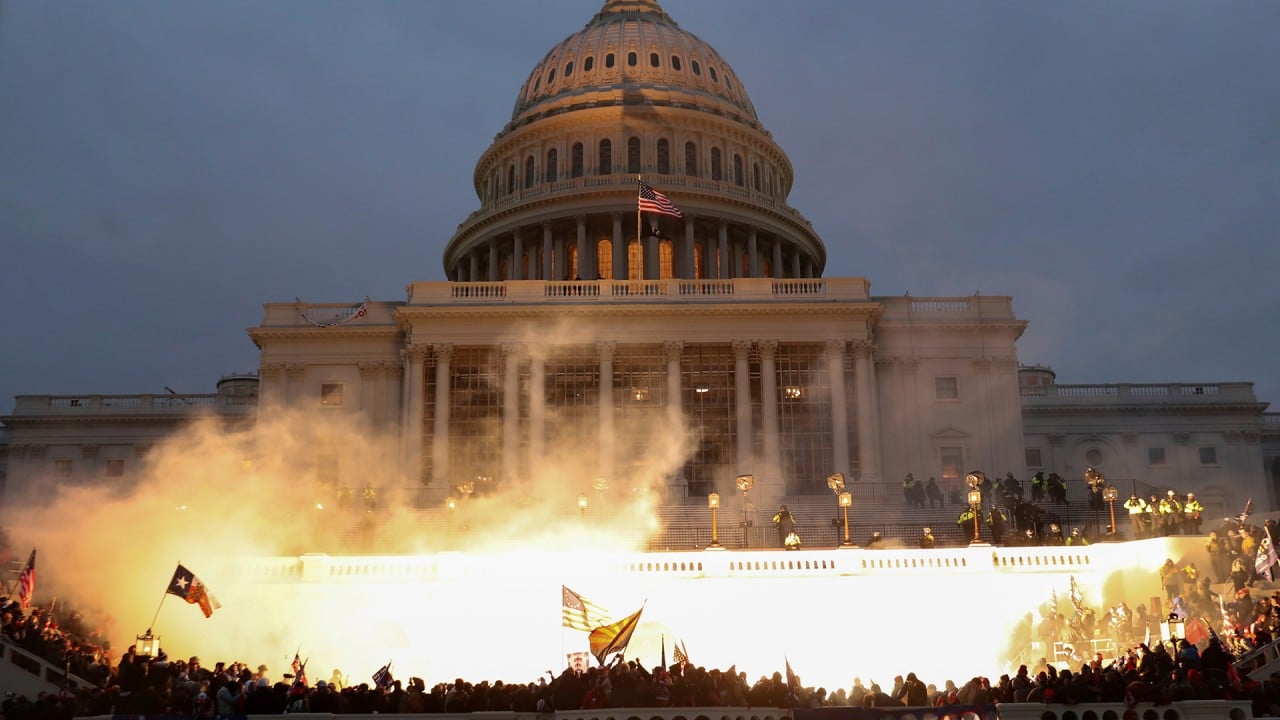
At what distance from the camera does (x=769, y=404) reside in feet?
177

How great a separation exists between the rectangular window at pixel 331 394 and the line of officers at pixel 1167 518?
34476 millimetres

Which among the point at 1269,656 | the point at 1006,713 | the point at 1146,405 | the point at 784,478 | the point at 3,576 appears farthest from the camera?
the point at 1146,405

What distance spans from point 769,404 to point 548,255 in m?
24.0

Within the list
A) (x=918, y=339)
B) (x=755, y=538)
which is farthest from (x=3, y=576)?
(x=918, y=339)

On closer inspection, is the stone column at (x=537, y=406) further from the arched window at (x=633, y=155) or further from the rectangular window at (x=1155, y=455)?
the rectangular window at (x=1155, y=455)

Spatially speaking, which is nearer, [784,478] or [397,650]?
[397,650]

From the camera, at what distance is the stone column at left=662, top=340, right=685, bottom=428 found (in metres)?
53.6

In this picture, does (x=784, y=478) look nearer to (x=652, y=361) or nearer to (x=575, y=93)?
(x=652, y=361)

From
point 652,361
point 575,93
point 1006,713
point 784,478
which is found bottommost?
point 1006,713

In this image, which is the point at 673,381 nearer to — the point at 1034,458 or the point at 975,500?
the point at 975,500

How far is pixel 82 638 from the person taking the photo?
30266 millimetres

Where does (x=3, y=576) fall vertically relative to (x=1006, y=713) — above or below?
above

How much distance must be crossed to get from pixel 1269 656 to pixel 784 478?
97.7 ft

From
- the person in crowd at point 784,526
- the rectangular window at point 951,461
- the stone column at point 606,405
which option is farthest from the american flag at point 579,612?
the rectangular window at point 951,461
